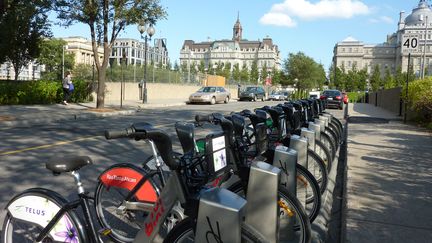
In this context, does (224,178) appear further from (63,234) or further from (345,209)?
(345,209)

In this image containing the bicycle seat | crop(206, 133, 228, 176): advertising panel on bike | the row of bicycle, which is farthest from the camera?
crop(206, 133, 228, 176): advertising panel on bike

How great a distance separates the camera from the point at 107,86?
1193 inches

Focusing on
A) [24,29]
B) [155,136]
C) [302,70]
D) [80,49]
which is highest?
[80,49]

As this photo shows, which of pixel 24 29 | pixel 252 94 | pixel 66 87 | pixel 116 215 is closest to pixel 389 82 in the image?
pixel 252 94

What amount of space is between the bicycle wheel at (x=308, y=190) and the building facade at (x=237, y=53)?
167309mm

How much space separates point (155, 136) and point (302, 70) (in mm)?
76076

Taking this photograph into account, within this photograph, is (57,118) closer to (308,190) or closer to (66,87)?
(66,87)

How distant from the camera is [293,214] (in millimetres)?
3393

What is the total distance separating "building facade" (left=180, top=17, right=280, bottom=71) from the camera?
174m

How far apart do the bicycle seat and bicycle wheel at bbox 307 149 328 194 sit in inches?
122

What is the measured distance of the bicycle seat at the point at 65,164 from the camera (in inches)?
113

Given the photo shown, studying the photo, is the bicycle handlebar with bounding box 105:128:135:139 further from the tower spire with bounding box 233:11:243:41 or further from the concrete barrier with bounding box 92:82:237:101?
the tower spire with bounding box 233:11:243:41

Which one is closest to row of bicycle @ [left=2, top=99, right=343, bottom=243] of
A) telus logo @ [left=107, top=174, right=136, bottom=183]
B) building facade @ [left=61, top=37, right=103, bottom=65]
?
telus logo @ [left=107, top=174, right=136, bottom=183]

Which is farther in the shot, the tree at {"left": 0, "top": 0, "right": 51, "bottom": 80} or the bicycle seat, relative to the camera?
the tree at {"left": 0, "top": 0, "right": 51, "bottom": 80}
